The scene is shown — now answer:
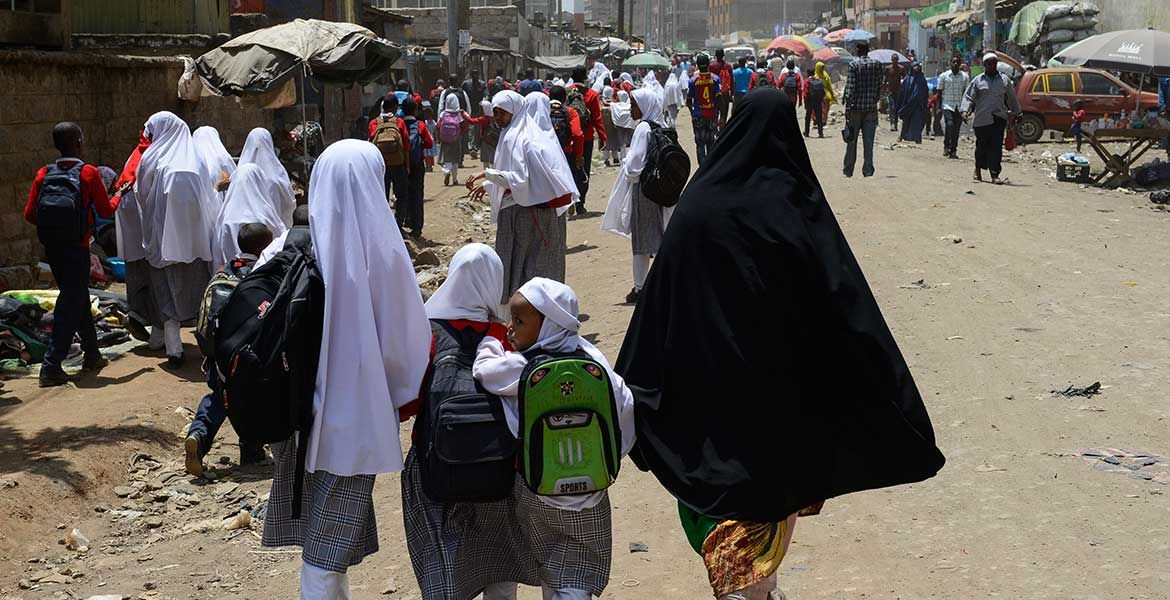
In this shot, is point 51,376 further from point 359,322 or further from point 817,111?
point 817,111

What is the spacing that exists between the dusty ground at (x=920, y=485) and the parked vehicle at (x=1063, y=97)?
13335 mm

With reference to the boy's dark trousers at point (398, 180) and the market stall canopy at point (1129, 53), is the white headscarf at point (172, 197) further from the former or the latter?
the market stall canopy at point (1129, 53)

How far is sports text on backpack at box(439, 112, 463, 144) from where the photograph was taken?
18.6 metres

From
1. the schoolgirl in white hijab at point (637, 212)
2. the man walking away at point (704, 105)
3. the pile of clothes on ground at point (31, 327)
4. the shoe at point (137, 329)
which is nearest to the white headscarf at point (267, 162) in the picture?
the shoe at point (137, 329)

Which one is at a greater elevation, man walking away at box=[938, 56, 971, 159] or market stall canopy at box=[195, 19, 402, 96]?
market stall canopy at box=[195, 19, 402, 96]

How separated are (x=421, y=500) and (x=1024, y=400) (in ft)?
→ 12.8

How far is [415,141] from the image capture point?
1391cm

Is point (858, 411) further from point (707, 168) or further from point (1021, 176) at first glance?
point (1021, 176)

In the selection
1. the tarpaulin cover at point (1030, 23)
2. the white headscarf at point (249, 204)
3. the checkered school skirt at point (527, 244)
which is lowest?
the checkered school skirt at point (527, 244)

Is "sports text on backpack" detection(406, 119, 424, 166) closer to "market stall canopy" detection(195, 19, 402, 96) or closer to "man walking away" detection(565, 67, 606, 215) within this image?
"man walking away" detection(565, 67, 606, 215)

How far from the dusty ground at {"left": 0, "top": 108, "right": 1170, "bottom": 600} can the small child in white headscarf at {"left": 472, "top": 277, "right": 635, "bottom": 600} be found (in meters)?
1.10

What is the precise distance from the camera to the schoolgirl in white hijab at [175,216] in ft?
25.5

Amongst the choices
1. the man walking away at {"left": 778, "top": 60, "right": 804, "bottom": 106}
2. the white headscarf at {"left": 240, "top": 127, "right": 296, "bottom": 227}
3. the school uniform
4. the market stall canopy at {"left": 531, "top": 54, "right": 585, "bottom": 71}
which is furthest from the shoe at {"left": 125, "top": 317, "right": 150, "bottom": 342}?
the market stall canopy at {"left": 531, "top": 54, "right": 585, "bottom": 71}

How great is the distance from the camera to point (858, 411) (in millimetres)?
3387
